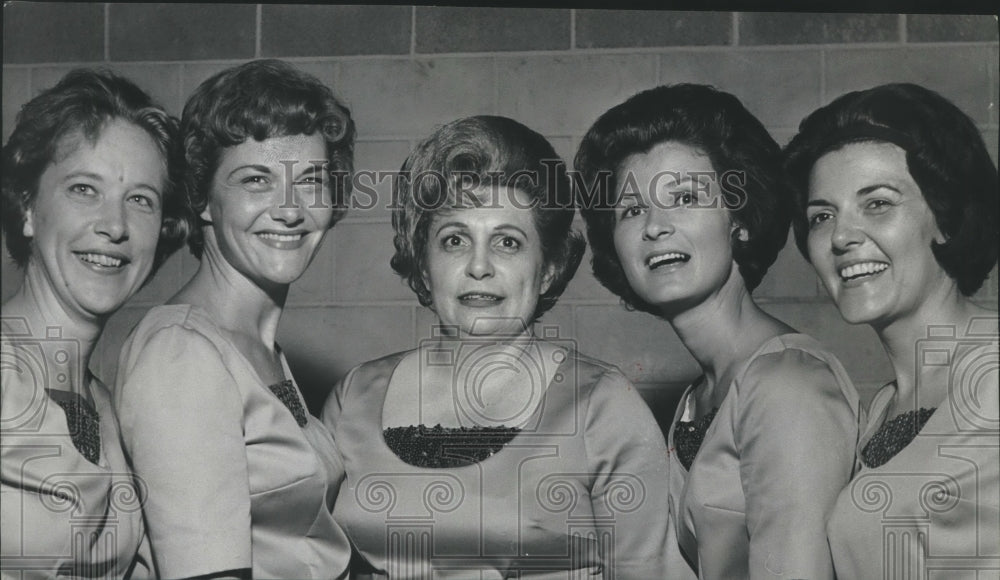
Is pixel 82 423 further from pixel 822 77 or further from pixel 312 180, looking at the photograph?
pixel 822 77

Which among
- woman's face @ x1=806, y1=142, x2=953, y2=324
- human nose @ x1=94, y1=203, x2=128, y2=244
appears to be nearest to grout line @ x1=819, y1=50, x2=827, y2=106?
woman's face @ x1=806, y1=142, x2=953, y2=324

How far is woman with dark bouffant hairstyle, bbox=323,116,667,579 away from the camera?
2451 millimetres

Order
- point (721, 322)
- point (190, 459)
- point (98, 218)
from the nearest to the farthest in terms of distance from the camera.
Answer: point (190, 459) < point (98, 218) < point (721, 322)

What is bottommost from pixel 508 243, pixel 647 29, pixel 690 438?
pixel 690 438

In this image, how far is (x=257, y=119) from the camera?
8.18 ft

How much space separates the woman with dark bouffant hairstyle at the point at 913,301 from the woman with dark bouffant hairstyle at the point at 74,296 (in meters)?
1.34

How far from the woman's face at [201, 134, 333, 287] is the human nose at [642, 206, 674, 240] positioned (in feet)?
2.21

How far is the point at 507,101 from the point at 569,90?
0.13 m

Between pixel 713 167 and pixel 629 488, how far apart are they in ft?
2.22

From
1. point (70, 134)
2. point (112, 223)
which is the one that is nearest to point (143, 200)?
point (112, 223)

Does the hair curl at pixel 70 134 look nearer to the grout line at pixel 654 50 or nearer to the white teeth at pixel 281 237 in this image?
the white teeth at pixel 281 237

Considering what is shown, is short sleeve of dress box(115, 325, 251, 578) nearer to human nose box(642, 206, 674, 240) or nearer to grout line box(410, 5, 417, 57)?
grout line box(410, 5, 417, 57)

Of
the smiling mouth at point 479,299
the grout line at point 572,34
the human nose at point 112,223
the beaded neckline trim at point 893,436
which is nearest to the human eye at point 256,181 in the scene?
the human nose at point 112,223

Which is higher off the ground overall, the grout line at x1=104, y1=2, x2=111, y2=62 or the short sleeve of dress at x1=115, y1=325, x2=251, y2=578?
the grout line at x1=104, y1=2, x2=111, y2=62
